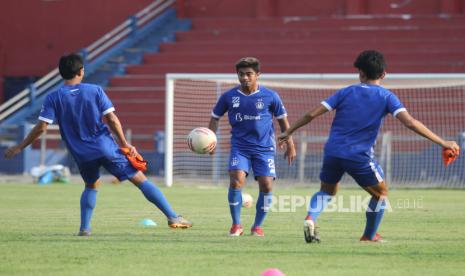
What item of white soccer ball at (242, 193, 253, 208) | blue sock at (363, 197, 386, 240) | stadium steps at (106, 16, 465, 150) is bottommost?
blue sock at (363, 197, 386, 240)

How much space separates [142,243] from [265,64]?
21.7 meters

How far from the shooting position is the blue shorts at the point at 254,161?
10672 mm

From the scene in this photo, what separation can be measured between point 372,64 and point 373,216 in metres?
1.36

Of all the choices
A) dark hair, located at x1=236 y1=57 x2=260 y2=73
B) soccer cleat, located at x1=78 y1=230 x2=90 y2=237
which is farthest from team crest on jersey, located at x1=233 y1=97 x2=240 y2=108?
soccer cleat, located at x1=78 y1=230 x2=90 y2=237

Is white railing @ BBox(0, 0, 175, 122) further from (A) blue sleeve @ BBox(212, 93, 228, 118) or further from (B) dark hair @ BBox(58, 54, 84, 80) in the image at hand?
(B) dark hair @ BBox(58, 54, 84, 80)

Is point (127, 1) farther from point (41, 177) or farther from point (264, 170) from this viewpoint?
point (264, 170)

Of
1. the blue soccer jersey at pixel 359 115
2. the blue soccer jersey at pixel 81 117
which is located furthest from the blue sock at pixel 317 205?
the blue soccer jersey at pixel 81 117

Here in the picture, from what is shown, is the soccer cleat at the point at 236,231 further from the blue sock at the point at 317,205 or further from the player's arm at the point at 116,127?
the player's arm at the point at 116,127

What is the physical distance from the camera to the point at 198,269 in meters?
7.31

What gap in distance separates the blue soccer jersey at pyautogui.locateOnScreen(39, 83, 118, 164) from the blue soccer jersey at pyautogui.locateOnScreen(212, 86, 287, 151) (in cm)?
146

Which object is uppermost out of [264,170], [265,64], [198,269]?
[265,64]

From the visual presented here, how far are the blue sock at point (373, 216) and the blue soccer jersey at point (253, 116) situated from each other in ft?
6.16

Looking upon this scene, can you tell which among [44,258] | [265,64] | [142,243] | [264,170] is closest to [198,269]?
[44,258]

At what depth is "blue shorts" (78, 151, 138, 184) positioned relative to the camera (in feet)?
33.0
